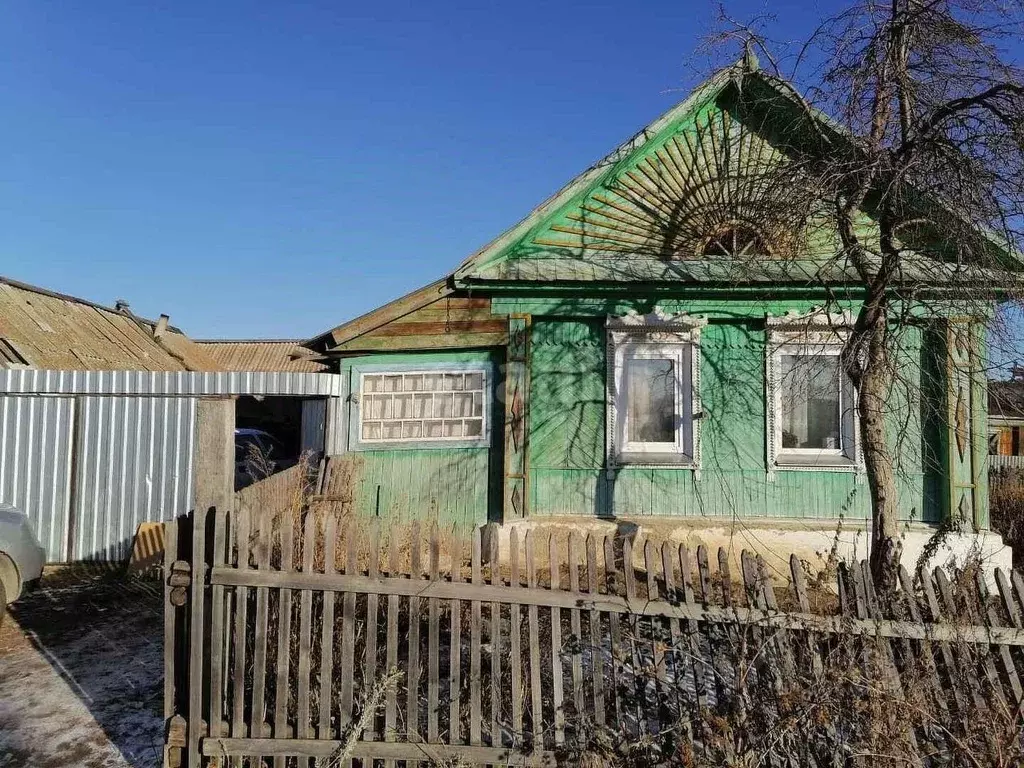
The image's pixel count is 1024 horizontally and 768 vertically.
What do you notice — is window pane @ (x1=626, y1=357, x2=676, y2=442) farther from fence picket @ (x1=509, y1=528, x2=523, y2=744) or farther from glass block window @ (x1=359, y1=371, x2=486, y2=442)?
fence picket @ (x1=509, y1=528, x2=523, y2=744)

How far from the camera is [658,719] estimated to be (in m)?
3.10

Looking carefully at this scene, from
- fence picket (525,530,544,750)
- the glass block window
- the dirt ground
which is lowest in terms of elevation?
the dirt ground

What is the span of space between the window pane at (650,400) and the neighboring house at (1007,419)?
9.71 ft

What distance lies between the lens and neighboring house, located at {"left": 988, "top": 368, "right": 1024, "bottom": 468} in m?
5.36

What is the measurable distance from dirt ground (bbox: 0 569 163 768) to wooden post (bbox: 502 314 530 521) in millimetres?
3573

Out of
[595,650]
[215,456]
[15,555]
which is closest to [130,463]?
[15,555]

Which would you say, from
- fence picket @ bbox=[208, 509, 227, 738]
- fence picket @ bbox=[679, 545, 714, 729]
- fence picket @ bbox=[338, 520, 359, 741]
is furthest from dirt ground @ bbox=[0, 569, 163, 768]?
fence picket @ bbox=[679, 545, 714, 729]

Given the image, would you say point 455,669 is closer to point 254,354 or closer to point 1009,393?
point 1009,393

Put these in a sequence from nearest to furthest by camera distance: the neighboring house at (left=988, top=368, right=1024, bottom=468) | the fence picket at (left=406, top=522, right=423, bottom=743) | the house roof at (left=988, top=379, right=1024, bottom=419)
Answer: the fence picket at (left=406, top=522, right=423, bottom=743) → the house roof at (left=988, top=379, right=1024, bottom=419) → the neighboring house at (left=988, top=368, right=1024, bottom=468)

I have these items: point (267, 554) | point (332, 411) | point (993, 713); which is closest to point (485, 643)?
point (267, 554)

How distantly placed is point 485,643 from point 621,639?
186 centimetres

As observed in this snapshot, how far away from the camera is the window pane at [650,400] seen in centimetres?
718

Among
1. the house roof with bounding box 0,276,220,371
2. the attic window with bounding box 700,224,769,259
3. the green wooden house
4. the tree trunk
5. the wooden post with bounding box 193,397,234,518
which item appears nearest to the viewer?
the wooden post with bounding box 193,397,234,518

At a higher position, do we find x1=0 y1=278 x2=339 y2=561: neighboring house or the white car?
x1=0 y1=278 x2=339 y2=561: neighboring house
